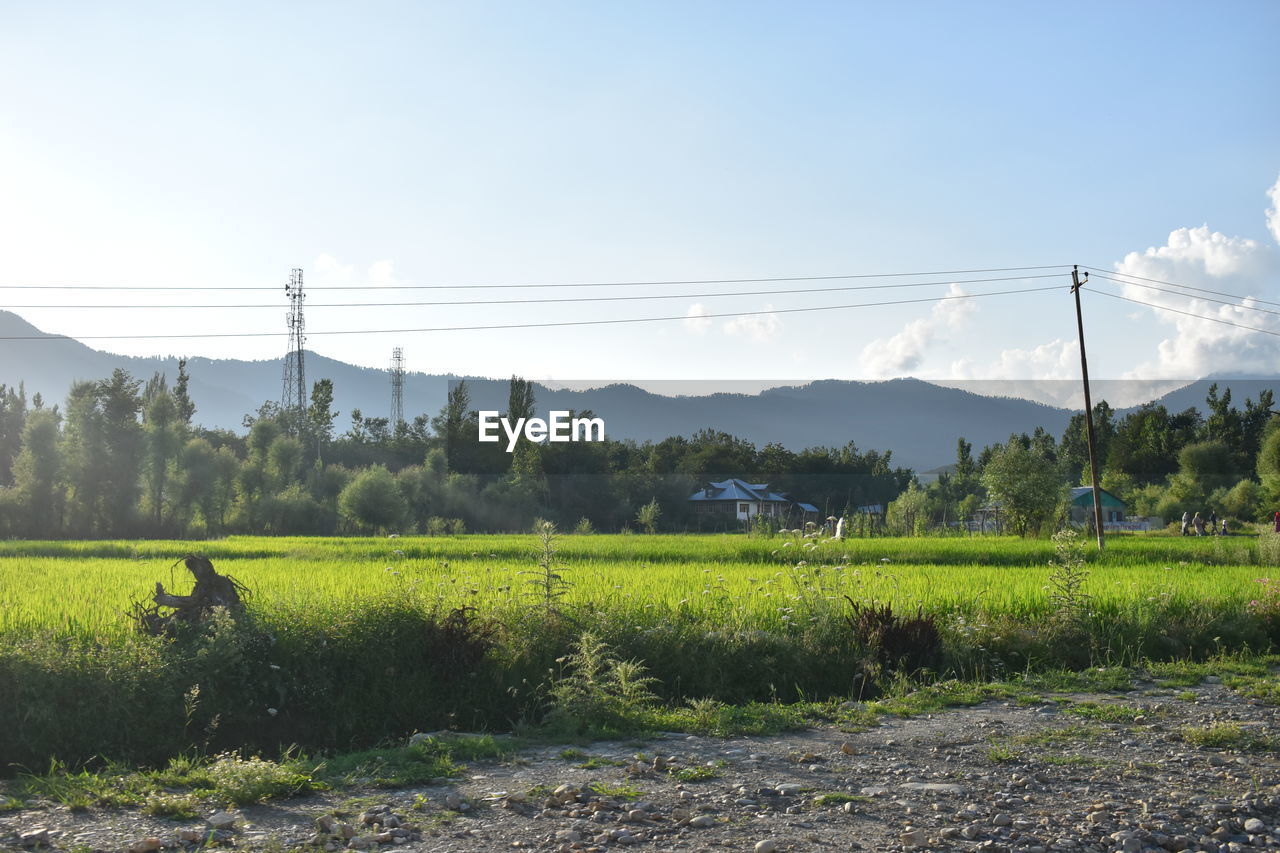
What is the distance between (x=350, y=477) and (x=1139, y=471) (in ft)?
306

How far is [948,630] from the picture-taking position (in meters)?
14.7

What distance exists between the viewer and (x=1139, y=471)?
116 metres

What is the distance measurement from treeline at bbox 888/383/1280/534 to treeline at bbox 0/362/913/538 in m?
13.4

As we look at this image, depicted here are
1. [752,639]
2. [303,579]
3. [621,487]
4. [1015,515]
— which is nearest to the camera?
[752,639]

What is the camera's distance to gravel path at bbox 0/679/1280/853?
21.2 ft

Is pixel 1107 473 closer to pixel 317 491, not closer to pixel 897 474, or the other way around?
pixel 897 474

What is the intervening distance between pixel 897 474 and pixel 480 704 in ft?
297

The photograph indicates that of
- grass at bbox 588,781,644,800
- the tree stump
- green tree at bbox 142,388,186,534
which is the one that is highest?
green tree at bbox 142,388,186,534

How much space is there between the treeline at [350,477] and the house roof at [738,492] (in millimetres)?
1670

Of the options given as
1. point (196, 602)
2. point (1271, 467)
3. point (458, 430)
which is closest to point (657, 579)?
point (196, 602)

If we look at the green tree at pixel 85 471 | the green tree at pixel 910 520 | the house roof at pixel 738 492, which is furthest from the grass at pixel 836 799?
the house roof at pixel 738 492

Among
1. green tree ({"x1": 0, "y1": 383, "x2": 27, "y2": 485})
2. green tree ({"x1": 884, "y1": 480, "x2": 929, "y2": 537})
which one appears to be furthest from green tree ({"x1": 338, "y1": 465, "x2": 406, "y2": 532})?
green tree ({"x1": 0, "y1": 383, "x2": 27, "y2": 485})

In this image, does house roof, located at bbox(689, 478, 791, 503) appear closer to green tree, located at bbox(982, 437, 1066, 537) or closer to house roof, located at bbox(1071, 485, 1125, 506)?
house roof, located at bbox(1071, 485, 1125, 506)

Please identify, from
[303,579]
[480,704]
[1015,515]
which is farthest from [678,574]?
[1015,515]
